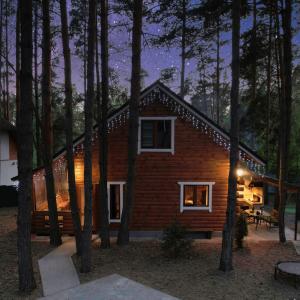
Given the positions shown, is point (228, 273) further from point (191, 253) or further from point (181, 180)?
point (181, 180)

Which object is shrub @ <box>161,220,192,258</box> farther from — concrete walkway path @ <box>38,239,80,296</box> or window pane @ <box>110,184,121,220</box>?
window pane @ <box>110,184,121,220</box>

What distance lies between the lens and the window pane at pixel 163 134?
1451cm

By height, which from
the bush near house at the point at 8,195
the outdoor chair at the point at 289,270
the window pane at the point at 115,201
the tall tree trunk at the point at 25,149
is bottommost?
the bush near house at the point at 8,195

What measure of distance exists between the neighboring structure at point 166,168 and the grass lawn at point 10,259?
151cm

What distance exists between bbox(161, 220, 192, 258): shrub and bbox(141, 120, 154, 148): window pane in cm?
447

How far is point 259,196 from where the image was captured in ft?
61.2

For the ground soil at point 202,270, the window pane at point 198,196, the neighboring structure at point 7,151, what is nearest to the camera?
the ground soil at point 202,270

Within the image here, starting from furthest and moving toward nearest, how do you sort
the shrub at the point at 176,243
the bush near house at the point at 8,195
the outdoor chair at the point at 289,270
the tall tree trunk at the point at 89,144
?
the bush near house at the point at 8,195 → the shrub at the point at 176,243 → the tall tree trunk at the point at 89,144 → the outdoor chair at the point at 289,270

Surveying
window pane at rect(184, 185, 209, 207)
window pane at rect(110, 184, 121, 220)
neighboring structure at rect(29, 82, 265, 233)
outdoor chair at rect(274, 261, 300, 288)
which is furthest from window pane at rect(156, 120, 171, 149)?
outdoor chair at rect(274, 261, 300, 288)

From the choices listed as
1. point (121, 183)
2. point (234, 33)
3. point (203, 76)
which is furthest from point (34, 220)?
point (203, 76)

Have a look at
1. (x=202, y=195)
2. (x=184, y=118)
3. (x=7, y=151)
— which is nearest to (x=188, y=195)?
(x=202, y=195)

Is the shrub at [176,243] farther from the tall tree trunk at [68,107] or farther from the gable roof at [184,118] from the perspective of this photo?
the gable roof at [184,118]

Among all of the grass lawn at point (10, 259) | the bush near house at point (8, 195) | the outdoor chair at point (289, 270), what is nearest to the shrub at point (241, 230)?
the outdoor chair at point (289, 270)

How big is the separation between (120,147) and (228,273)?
7257mm
